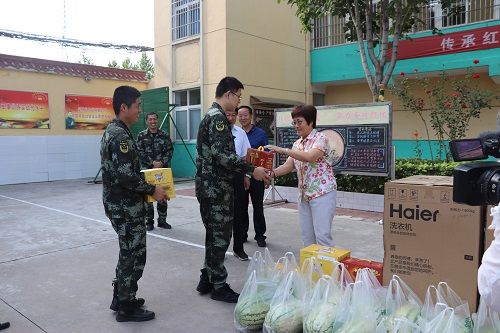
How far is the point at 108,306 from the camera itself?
3084 mm

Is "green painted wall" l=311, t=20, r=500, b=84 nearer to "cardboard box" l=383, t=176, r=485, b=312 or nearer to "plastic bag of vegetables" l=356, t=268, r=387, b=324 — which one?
"cardboard box" l=383, t=176, r=485, b=312

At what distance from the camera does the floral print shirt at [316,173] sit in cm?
322

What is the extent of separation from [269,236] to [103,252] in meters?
1.99

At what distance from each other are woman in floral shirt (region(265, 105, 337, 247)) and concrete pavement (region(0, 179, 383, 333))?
2.78 feet

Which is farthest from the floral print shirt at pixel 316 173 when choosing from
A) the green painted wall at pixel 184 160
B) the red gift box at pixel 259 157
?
the green painted wall at pixel 184 160

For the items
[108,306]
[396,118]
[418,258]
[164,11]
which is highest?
[164,11]

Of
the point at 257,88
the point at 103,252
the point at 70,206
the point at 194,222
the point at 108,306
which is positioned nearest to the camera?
the point at 108,306

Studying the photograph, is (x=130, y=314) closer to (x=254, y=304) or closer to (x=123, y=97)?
(x=254, y=304)

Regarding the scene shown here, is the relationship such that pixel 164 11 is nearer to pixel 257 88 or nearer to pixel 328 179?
pixel 257 88

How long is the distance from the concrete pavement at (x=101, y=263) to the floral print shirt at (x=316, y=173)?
103cm

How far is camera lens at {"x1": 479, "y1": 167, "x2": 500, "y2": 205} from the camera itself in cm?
117

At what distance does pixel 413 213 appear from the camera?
2.44 m

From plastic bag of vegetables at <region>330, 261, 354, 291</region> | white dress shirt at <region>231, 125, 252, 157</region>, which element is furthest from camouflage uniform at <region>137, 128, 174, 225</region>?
plastic bag of vegetables at <region>330, 261, 354, 291</region>

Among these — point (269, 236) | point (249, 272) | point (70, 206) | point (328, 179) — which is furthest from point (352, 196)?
point (70, 206)
